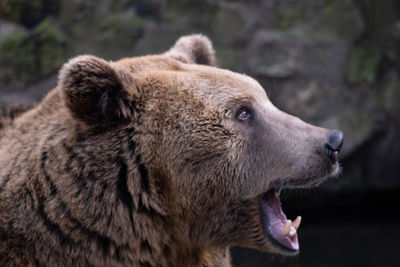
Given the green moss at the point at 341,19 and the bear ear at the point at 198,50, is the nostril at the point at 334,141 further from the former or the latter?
the green moss at the point at 341,19

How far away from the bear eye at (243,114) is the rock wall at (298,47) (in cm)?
323

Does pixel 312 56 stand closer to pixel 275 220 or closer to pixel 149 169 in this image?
pixel 275 220

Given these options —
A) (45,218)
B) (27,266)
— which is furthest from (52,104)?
(27,266)

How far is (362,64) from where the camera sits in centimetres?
638

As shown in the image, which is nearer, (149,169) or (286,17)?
(149,169)

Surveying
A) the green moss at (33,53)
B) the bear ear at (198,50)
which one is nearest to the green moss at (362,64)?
the bear ear at (198,50)

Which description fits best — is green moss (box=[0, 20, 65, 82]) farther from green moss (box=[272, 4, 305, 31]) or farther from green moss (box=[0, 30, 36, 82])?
green moss (box=[272, 4, 305, 31])

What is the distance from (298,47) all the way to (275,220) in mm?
3628

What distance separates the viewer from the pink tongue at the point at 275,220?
2.95 meters

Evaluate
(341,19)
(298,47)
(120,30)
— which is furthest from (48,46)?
(341,19)

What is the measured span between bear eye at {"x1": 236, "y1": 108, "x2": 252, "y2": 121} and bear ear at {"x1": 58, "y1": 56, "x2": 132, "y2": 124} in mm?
613

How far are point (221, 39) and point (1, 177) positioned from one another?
393cm

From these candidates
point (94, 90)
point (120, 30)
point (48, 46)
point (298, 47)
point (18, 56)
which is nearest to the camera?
→ point (94, 90)

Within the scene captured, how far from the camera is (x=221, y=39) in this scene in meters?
6.31
